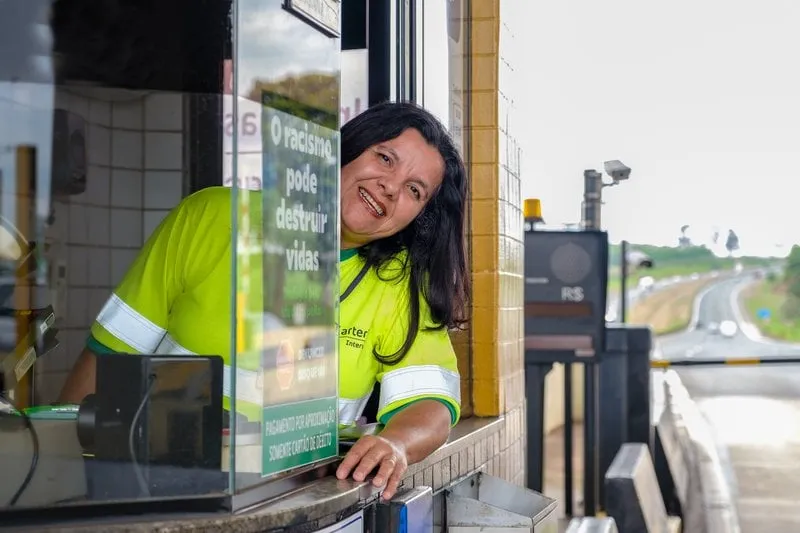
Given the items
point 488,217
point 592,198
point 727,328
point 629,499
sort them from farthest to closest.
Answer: point 727,328 < point 592,198 < point 629,499 < point 488,217

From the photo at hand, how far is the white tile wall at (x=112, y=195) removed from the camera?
407cm

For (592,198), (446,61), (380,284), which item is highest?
(446,61)

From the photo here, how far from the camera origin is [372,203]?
2.36 m

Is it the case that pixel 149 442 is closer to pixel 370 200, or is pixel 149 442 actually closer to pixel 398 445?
pixel 398 445

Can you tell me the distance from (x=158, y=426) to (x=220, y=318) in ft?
0.86

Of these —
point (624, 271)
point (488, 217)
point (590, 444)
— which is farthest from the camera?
point (624, 271)

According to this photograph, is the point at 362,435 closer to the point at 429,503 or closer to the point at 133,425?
the point at 429,503

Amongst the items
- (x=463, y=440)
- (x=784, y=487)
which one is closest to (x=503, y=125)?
(x=463, y=440)

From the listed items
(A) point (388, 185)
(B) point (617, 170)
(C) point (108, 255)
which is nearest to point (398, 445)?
(A) point (388, 185)

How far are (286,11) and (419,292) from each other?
0.76 meters

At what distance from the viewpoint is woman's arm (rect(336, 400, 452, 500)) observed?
2.14 m

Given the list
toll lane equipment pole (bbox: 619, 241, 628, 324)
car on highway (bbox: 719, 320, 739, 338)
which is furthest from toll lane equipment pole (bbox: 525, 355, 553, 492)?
car on highway (bbox: 719, 320, 739, 338)

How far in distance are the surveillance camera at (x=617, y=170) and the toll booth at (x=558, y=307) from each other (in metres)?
1.73

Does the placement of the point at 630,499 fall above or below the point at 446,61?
below
